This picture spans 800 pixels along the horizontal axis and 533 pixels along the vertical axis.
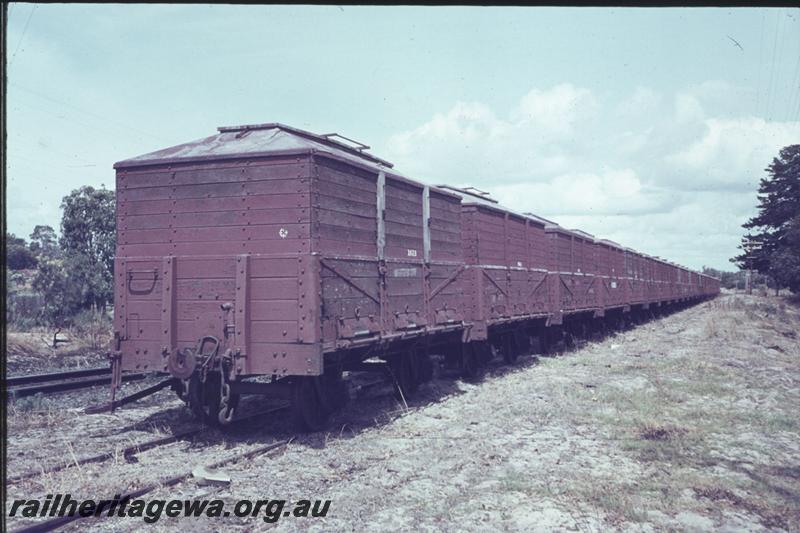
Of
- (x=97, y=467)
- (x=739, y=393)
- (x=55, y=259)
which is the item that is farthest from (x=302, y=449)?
(x=55, y=259)

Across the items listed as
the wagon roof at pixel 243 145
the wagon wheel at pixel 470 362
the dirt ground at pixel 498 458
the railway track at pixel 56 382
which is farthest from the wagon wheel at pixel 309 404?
the wagon wheel at pixel 470 362

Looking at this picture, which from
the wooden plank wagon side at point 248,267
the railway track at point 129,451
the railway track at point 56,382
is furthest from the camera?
the railway track at point 56,382

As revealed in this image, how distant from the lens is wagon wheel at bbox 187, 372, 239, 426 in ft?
24.7

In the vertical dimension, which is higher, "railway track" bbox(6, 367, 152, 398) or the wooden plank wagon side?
the wooden plank wagon side

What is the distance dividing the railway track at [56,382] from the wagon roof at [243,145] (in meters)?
3.66

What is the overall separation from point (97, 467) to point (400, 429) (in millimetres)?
3490

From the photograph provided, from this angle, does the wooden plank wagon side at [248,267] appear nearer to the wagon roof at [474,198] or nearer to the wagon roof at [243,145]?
the wagon roof at [243,145]

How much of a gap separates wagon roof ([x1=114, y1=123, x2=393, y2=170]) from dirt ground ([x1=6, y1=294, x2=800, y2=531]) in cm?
331

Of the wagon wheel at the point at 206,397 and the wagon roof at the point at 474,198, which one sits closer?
the wagon wheel at the point at 206,397

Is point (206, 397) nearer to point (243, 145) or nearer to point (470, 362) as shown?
point (243, 145)

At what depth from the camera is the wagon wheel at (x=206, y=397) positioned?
7.54m

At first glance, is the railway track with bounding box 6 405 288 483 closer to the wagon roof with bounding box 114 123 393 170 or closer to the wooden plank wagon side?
the wooden plank wagon side

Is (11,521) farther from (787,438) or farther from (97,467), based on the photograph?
(787,438)

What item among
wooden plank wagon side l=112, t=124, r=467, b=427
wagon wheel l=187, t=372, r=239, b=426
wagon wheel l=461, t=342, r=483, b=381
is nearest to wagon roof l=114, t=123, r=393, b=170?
wooden plank wagon side l=112, t=124, r=467, b=427
